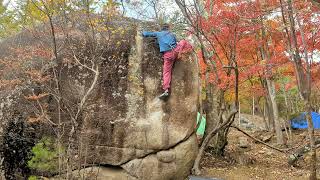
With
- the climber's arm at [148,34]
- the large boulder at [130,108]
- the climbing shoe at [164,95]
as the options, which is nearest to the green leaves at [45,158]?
the large boulder at [130,108]

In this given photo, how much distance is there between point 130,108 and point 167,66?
1.91 meters

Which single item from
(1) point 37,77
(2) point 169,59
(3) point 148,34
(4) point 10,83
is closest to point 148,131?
(2) point 169,59

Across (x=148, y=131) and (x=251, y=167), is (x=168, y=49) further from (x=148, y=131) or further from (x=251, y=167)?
(x=251, y=167)

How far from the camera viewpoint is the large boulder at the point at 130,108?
468 inches

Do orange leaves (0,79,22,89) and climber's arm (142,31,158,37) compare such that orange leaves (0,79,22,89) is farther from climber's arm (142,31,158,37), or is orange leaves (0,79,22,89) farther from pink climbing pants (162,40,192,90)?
pink climbing pants (162,40,192,90)

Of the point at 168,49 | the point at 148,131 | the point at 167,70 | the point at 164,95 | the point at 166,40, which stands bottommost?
the point at 148,131

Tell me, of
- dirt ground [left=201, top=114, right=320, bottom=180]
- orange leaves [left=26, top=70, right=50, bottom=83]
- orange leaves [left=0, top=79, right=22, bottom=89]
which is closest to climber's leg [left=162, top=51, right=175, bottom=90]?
dirt ground [left=201, top=114, right=320, bottom=180]

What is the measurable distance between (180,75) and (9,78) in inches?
228

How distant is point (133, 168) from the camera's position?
38.9 feet

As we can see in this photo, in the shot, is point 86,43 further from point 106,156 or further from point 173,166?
point 173,166

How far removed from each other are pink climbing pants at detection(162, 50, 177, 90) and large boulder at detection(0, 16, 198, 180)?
0.27 m

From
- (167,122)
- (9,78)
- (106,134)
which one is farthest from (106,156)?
(9,78)

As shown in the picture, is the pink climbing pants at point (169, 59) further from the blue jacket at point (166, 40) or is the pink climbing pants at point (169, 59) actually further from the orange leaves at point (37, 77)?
the orange leaves at point (37, 77)

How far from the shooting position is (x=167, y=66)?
1256 centimetres
